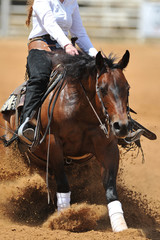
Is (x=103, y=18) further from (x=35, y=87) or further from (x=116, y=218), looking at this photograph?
(x=116, y=218)

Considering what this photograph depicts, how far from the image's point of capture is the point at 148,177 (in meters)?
7.18

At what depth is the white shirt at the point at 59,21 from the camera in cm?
504

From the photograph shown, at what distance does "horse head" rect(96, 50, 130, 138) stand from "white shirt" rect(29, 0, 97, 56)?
0.73 m

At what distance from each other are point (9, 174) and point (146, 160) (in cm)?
255

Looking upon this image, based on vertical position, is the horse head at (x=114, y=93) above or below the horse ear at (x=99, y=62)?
below

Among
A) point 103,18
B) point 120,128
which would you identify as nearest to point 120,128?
point 120,128

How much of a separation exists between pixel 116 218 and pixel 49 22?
88.8 inches

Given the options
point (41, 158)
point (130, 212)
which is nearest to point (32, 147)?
point (41, 158)

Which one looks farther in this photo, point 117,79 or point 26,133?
point 26,133

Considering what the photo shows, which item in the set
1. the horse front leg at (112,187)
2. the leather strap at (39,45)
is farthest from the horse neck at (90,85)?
the leather strap at (39,45)

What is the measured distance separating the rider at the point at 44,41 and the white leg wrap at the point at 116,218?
1.13 metres

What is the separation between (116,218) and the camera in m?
4.52

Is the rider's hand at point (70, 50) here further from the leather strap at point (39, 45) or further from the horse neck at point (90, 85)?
the leather strap at point (39, 45)

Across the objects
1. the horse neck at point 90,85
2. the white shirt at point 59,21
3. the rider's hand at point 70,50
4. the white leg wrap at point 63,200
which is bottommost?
the white leg wrap at point 63,200
